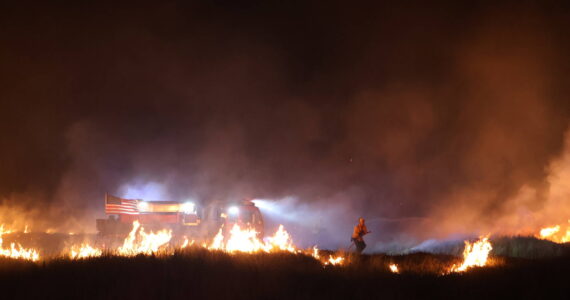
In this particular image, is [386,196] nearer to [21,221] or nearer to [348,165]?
[348,165]

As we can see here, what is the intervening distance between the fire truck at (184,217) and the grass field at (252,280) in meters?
7.68

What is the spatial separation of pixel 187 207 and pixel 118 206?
3244 millimetres

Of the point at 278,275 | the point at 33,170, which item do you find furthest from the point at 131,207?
the point at 33,170

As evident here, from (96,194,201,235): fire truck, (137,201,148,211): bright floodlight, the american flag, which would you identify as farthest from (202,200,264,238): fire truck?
the american flag

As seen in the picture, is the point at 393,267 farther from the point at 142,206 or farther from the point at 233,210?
the point at 142,206

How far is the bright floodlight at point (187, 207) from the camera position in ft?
66.8

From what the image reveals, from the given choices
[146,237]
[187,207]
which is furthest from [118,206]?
[187,207]

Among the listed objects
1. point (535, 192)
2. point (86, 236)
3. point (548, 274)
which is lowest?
point (548, 274)

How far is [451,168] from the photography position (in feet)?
113

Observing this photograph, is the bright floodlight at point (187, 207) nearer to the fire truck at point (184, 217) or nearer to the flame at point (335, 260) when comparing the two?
the fire truck at point (184, 217)

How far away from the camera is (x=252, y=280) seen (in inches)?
345

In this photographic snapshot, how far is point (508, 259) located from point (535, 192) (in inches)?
607

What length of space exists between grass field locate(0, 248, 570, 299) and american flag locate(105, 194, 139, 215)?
→ 25.1ft

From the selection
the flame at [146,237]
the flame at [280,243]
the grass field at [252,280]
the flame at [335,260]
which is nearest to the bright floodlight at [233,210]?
the flame at [280,243]
